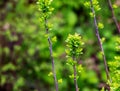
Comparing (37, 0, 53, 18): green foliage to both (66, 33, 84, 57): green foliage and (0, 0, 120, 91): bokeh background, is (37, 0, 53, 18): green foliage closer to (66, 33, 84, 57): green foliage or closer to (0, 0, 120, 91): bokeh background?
(66, 33, 84, 57): green foliage

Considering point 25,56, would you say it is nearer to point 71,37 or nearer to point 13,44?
point 13,44

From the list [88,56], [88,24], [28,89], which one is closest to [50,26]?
[28,89]

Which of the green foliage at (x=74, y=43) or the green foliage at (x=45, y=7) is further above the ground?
the green foliage at (x=45, y=7)

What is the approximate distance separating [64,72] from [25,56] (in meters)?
0.69

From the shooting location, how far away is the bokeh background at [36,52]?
625 cm

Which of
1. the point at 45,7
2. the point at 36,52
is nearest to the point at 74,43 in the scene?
the point at 45,7

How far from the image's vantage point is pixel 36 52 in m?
6.43

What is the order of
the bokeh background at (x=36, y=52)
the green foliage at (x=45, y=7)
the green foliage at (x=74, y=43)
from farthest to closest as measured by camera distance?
the bokeh background at (x=36, y=52), the green foliage at (x=45, y=7), the green foliage at (x=74, y=43)

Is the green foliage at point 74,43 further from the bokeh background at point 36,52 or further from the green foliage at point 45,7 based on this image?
the bokeh background at point 36,52

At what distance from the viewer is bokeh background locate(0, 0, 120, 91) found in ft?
20.5

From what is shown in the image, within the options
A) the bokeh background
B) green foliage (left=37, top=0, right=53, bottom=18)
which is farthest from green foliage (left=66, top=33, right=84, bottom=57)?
the bokeh background

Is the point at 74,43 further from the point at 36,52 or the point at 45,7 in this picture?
the point at 36,52

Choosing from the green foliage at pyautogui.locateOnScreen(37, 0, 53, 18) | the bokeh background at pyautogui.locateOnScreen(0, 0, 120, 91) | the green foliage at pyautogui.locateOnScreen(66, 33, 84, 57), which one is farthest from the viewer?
the bokeh background at pyautogui.locateOnScreen(0, 0, 120, 91)

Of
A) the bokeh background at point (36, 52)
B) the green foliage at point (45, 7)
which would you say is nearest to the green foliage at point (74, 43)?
the green foliage at point (45, 7)
